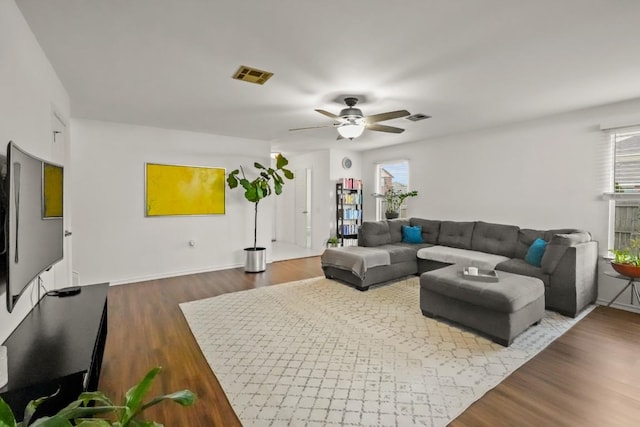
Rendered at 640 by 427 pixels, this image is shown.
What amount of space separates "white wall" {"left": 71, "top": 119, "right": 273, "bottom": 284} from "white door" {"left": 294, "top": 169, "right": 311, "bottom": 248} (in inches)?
93.5

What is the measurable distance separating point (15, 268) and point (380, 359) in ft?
7.83

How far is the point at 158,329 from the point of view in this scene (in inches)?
122

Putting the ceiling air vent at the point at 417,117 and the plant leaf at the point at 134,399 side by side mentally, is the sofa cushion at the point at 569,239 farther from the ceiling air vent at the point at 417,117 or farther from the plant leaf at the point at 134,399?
the plant leaf at the point at 134,399

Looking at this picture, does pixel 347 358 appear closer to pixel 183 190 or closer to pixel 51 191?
pixel 51 191

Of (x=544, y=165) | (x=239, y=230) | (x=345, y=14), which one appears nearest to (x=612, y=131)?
(x=544, y=165)

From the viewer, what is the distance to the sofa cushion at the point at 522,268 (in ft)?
11.7

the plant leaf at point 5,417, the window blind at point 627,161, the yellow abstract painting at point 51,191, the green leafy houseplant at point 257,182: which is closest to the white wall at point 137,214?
the green leafy houseplant at point 257,182

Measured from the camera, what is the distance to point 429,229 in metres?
5.60

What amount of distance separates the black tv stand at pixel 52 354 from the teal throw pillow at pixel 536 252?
443 cm

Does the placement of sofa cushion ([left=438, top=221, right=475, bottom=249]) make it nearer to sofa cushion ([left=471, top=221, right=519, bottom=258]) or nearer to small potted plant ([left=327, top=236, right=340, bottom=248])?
sofa cushion ([left=471, top=221, right=519, bottom=258])

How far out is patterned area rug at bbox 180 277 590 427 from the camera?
194 cm

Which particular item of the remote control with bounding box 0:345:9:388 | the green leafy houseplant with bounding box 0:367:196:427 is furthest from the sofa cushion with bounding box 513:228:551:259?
the remote control with bounding box 0:345:9:388

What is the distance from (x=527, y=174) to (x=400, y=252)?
2211mm

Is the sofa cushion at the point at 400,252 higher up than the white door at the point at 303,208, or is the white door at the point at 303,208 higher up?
the white door at the point at 303,208
